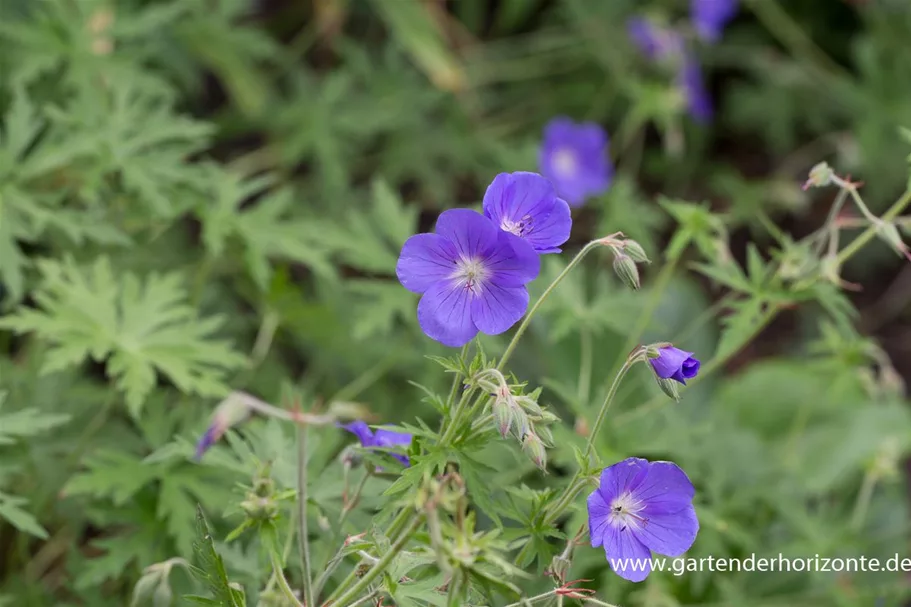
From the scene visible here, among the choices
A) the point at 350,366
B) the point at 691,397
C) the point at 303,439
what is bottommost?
the point at 691,397

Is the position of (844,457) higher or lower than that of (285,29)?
lower

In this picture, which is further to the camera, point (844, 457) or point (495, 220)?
point (844, 457)

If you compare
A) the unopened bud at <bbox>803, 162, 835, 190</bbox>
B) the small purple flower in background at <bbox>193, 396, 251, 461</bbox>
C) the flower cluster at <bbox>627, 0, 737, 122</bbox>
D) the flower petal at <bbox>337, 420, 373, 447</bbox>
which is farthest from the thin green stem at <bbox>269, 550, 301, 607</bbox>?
the flower cluster at <bbox>627, 0, 737, 122</bbox>

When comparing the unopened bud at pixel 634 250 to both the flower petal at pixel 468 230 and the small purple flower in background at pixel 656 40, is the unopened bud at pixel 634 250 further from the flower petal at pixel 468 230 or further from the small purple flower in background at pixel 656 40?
the small purple flower in background at pixel 656 40

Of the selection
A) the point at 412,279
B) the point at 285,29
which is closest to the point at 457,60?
the point at 285,29

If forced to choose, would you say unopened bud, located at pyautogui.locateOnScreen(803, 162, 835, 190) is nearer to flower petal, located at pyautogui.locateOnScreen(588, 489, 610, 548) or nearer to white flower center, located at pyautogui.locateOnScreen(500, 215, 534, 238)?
white flower center, located at pyautogui.locateOnScreen(500, 215, 534, 238)

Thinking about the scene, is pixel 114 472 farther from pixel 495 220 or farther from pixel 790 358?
pixel 790 358

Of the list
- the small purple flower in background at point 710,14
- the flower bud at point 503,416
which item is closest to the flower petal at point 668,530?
the flower bud at point 503,416
